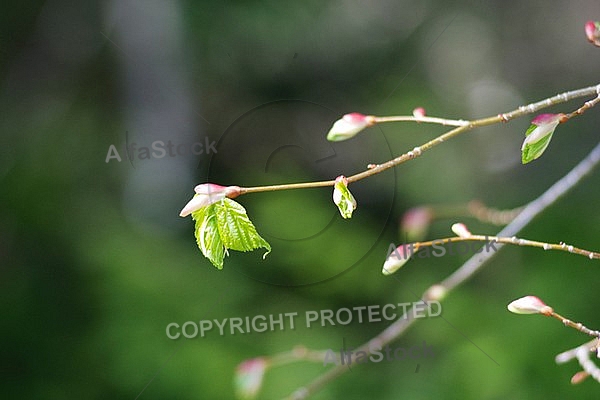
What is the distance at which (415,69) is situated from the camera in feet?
6.15

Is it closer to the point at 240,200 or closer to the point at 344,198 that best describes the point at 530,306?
the point at 344,198

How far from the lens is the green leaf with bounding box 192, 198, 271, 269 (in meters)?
0.43

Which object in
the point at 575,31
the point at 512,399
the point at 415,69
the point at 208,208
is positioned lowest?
the point at 208,208

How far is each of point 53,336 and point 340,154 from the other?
810 mm

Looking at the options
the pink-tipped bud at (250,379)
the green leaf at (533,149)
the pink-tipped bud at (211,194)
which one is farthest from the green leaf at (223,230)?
the pink-tipped bud at (250,379)

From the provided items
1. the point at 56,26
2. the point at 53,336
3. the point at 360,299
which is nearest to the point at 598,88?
the point at 360,299

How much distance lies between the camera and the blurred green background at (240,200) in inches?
61.9

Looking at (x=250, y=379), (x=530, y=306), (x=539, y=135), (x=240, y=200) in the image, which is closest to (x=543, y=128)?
(x=539, y=135)

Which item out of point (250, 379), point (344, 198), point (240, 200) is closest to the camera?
point (344, 198)

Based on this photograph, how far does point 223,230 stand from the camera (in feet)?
1.42

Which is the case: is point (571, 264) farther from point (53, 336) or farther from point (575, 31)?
point (53, 336)

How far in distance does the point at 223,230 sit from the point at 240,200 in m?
1.07

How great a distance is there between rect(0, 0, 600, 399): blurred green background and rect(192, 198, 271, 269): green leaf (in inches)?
43.5

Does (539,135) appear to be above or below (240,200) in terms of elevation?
below
